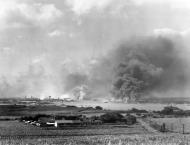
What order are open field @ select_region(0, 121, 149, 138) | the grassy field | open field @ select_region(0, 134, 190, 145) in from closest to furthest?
open field @ select_region(0, 134, 190, 145) → open field @ select_region(0, 121, 149, 138) → the grassy field

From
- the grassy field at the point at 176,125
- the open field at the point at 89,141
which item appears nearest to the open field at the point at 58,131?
the open field at the point at 89,141

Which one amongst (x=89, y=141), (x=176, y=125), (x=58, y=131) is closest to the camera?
(x=89, y=141)

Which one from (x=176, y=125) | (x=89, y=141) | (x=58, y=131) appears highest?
(x=176, y=125)

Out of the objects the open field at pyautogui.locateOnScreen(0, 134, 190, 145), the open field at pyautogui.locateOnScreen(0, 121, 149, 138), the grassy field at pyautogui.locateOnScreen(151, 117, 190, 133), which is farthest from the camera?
the grassy field at pyautogui.locateOnScreen(151, 117, 190, 133)

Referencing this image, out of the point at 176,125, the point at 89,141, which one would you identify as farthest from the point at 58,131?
the point at 176,125

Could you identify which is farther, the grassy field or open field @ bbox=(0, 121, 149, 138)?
the grassy field

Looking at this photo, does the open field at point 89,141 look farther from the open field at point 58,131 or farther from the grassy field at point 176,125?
the grassy field at point 176,125

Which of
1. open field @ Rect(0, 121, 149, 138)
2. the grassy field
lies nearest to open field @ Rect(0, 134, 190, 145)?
open field @ Rect(0, 121, 149, 138)

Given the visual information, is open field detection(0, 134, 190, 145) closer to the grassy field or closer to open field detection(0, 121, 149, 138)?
open field detection(0, 121, 149, 138)

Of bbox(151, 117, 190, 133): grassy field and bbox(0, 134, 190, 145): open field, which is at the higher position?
bbox(151, 117, 190, 133): grassy field

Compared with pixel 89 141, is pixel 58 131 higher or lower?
higher

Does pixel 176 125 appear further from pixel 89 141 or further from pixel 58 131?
pixel 89 141

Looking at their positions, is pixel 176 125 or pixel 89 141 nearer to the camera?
pixel 89 141
